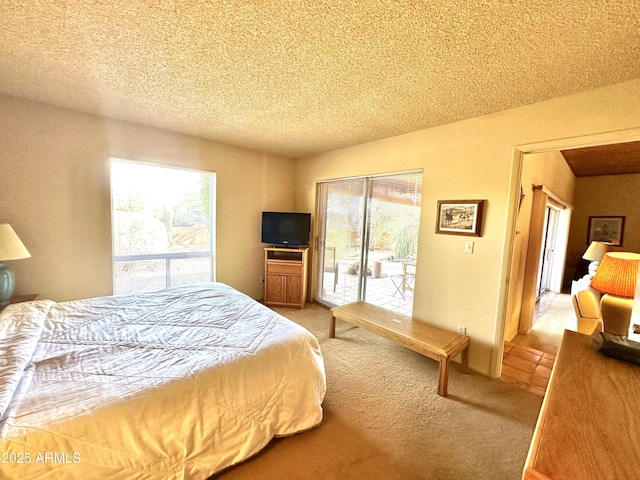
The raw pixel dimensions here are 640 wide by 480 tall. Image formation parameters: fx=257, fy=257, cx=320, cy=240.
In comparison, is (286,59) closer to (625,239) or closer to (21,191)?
(21,191)

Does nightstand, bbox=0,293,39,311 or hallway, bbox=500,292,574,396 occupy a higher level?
nightstand, bbox=0,293,39,311

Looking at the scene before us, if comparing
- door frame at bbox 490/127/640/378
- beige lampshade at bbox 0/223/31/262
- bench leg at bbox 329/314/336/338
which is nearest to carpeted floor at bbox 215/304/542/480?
door frame at bbox 490/127/640/378

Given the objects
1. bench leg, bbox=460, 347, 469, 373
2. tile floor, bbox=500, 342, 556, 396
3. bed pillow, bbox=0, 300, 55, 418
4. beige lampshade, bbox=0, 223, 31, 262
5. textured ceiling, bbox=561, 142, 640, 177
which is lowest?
tile floor, bbox=500, 342, 556, 396

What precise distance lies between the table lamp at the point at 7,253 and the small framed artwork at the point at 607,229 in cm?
855

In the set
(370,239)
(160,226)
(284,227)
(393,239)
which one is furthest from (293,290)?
(160,226)

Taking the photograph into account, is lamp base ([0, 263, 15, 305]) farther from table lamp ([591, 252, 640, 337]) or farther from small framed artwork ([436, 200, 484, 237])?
table lamp ([591, 252, 640, 337])

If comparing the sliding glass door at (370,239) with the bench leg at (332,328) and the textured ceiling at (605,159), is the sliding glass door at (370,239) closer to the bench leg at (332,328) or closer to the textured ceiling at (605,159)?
the bench leg at (332,328)

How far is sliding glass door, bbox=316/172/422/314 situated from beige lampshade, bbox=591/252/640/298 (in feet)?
4.97

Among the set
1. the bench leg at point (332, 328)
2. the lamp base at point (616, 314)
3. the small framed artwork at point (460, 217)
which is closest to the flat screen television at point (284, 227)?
the bench leg at point (332, 328)

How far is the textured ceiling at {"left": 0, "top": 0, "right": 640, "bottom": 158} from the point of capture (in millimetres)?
1293

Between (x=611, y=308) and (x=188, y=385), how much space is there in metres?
3.52

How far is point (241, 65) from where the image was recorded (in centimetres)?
178

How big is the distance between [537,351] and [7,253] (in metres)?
5.25

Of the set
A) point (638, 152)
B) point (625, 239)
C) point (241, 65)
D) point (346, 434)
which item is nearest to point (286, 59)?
point (241, 65)
